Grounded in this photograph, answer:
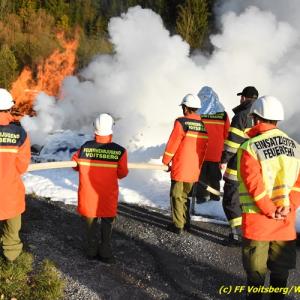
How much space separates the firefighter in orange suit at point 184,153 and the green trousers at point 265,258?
7.63 ft

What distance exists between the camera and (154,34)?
16109 mm

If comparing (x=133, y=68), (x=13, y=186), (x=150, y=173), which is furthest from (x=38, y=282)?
(x=133, y=68)

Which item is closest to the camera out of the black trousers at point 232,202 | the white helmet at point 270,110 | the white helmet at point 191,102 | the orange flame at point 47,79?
the white helmet at point 270,110

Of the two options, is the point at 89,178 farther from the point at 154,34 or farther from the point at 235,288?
the point at 154,34

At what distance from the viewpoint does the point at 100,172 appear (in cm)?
497

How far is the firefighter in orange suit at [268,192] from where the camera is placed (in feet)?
11.5

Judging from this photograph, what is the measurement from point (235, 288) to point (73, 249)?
6.49ft

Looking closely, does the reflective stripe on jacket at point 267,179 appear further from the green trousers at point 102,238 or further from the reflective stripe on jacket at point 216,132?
the reflective stripe on jacket at point 216,132

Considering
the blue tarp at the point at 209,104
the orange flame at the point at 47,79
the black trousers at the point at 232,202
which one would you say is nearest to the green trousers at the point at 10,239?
the black trousers at the point at 232,202

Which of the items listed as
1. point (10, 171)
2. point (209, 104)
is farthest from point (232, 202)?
point (10, 171)

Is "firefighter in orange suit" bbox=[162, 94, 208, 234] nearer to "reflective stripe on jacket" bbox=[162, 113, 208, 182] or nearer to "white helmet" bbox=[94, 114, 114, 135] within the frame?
"reflective stripe on jacket" bbox=[162, 113, 208, 182]

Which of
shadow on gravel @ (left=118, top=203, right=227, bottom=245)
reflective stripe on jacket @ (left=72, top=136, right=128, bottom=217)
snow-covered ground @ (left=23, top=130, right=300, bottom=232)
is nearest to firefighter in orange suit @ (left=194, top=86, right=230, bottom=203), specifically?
snow-covered ground @ (left=23, top=130, right=300, bottom=232)

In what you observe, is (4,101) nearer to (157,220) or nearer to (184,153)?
(184,153)

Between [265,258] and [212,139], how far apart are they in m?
3.51
